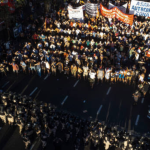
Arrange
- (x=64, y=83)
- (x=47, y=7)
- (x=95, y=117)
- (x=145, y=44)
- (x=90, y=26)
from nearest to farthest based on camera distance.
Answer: (x=95, y=117) < (x=64, y=83) < (x=145, y=44) < (x=90, y=26) < (x=47, y=7)

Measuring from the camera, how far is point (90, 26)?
28.7 m

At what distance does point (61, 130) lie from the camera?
16.2 meters

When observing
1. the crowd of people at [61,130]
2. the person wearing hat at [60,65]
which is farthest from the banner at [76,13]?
the crowd of people at [61,130]

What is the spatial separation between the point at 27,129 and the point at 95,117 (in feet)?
17.2

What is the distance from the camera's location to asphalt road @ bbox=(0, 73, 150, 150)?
55.0ft

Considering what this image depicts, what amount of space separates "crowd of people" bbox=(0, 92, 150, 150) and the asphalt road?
1.08 metres

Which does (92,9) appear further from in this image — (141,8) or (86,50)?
(86,50)

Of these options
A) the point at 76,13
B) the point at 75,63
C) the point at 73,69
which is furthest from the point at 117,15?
the point at 73,69

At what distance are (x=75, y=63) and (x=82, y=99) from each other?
15.6 feet

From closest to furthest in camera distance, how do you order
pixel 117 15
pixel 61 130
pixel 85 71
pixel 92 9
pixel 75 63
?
pixel 61 130 → pixel 85 71 → pixel 75 63 → pixel 117 15 → pixel 92 9

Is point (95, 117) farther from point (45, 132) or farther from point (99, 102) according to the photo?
point (45, 132)

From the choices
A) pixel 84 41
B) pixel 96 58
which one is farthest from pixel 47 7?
pixel 96 58

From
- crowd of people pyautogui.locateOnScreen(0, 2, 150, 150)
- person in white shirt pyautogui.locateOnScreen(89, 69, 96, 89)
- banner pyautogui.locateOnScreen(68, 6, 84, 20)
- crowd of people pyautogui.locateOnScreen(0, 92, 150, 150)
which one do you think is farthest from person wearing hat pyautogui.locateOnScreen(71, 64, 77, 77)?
banner pyautogui.locateOnScreen(68, 6, 84, 20)

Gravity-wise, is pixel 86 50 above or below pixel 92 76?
above
